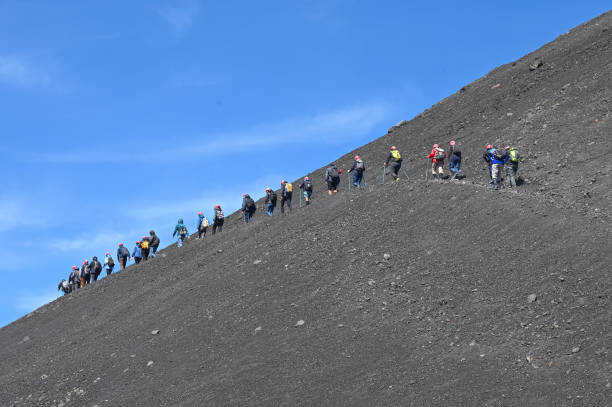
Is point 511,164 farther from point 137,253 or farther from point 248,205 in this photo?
point 137,253

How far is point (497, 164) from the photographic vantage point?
27.8 metres

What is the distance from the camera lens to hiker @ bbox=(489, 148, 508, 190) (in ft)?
90.6

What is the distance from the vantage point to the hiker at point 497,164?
90.6 feet

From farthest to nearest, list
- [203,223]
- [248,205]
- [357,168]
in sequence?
[203,223], [248,205], [357,168]

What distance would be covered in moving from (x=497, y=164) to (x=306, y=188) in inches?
376

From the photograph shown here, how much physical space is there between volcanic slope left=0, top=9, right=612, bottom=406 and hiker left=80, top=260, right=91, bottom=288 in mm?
3421

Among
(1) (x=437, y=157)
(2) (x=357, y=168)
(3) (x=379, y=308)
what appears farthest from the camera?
(2) (x=357, y=168)

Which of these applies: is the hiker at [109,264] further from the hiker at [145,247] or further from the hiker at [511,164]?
the hiker at [511,164]

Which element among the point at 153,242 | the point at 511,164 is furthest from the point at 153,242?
the point at 511,164

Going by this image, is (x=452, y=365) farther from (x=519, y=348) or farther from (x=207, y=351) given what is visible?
(x=207, y=351)

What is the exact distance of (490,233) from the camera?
2298 cm

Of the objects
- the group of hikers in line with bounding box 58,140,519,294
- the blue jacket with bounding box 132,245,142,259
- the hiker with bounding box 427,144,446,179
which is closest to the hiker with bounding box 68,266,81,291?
the group of hikers in line with bounding box 58,140,519,294

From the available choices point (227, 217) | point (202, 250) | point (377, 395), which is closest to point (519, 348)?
point (377, 395)

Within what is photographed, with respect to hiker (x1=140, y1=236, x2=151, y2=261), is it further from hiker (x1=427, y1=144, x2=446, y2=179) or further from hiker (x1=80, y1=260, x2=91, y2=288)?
hiker (x1=427, y1=144, x2=446, y2=179)
